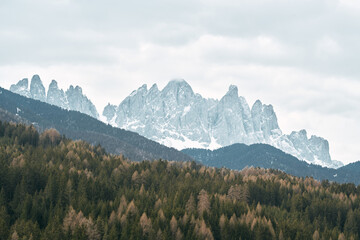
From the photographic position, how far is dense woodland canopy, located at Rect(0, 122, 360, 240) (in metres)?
90.2

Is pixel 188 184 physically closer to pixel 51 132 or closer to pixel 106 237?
pixel 106 237

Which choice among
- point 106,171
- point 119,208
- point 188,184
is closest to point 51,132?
point 106,171

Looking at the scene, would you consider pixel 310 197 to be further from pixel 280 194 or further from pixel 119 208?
pixel 119 208

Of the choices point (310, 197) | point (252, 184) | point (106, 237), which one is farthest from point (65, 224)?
point (310, 197)

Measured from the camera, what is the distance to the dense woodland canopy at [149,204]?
296ft

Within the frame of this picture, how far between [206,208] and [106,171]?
44177 millimetres

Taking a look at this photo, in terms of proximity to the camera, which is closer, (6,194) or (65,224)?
(65,224)

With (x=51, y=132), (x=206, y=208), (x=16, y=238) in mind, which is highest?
(x=51, y=132)

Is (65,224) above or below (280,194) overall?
below

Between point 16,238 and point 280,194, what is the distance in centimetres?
9100

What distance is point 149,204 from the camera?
357 feet

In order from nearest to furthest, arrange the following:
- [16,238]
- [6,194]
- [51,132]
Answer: [16,238] → [6,194] → [51,132]

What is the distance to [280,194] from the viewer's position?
145 metres

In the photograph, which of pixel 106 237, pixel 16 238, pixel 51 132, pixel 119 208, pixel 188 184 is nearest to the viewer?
pixel 16 238
